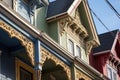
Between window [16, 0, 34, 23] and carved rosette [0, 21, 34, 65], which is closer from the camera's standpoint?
carved rosette [0, 21, 34, 65]

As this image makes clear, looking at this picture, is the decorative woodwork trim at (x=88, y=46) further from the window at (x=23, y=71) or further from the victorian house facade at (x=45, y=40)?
the window at (x=23, y=71)

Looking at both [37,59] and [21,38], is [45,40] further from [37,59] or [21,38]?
[21,38]

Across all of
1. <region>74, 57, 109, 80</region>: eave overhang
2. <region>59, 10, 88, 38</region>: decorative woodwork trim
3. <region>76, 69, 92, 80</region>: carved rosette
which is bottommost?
<region>76, 69, 92, 80</region>: carved rosette

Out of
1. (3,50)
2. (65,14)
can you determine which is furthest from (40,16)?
(3,50)

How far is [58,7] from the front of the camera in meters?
24.5

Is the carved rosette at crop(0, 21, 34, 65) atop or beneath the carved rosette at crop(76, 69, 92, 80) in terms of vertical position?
beneath

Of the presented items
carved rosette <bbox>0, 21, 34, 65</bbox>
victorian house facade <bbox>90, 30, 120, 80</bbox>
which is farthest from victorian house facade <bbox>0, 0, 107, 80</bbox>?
victorian house facade <bbox>90, 30, 120, 80</bbox>

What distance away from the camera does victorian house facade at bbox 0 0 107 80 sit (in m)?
16.3

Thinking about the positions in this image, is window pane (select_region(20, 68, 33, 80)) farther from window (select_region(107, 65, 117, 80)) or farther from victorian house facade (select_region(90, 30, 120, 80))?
window (select_region(107, 65, 117, 80))

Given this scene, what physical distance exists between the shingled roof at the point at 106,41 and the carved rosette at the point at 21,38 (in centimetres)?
1323

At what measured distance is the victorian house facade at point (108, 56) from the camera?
2865cm

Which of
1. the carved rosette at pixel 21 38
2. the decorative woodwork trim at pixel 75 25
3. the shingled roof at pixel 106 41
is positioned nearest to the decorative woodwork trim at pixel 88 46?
the decorative woodwork trim at pixel 75 25

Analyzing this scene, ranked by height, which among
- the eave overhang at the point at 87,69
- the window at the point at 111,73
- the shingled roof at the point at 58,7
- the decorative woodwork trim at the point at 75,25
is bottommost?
the eave overhang at the point at 87,69

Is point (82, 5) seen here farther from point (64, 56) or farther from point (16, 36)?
point (16, 36)
